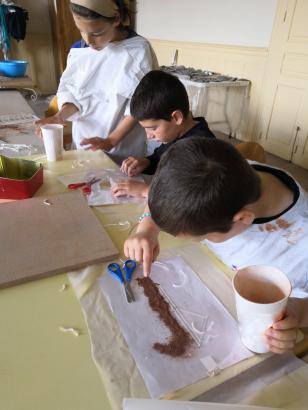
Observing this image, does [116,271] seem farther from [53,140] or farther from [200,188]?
[53,140]

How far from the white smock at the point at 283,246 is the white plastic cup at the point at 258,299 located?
0.16 metres

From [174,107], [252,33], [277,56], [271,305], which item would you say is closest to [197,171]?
[271,305]

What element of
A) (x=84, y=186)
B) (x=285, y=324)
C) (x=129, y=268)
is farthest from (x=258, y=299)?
(x=84, y=186)

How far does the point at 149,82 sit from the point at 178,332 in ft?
2.82

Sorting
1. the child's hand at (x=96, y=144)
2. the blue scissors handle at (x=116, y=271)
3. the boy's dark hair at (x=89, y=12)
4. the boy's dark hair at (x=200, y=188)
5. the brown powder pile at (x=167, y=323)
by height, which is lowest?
the brown powder pile at (x=167, y=323)

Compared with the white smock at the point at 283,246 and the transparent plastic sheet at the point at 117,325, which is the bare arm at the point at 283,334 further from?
the white smock at the point at 283,246

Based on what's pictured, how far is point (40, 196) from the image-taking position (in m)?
1.05

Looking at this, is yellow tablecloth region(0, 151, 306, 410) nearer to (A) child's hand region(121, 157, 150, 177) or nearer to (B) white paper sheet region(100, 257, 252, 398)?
(B) white paper sheet region(100, 257, 252, 398)

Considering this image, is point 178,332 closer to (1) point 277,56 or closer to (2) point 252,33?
(1) point 277,56

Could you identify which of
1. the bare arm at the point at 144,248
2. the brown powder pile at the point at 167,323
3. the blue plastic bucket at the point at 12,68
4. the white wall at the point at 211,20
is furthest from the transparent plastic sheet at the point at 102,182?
the white wall at the point at 211,20

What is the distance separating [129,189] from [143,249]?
14.9 inches

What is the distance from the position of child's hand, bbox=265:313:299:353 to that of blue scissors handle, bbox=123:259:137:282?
0.32 m

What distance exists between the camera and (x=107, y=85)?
1456 mm

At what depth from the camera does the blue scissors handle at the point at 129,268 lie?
735 millimetres
